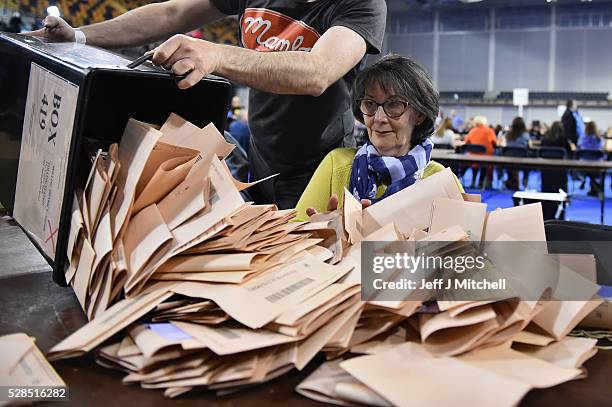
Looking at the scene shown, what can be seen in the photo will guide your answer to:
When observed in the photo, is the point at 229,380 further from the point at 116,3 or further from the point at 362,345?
the point at 116,3

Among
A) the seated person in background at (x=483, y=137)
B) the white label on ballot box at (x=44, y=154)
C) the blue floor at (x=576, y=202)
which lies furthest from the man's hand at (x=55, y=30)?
the seated person in background at (x=483, y=137)

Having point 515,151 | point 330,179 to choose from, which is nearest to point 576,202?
point 515,151

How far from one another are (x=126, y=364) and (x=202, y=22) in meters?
1.51

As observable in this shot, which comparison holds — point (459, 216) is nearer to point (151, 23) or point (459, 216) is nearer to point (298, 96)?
point (298, 96)

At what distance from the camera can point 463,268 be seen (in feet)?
2.47

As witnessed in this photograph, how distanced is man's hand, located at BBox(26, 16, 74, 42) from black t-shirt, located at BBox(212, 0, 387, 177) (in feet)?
1.81

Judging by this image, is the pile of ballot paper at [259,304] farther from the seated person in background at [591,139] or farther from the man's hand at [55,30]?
the seated person in background at [591,139]

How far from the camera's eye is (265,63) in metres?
1.04

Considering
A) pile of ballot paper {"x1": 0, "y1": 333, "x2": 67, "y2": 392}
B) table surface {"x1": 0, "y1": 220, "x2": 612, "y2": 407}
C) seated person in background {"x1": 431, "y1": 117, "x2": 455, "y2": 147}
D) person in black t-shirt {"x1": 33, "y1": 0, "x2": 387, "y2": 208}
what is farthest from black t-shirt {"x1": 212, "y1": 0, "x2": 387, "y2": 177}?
seated person in background {"x1": 431, "y1": 117, "x2": 455, "y2": 147}

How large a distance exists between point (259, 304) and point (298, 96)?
119 cm

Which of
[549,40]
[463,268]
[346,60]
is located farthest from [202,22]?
[549,40]

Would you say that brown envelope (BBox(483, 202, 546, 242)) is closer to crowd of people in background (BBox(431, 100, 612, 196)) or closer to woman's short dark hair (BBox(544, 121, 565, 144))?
crowd of people in background (BBox(431, 100, 612, 196))

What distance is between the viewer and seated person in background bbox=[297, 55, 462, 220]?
5.73 ft

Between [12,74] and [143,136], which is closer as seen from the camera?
[143,136]
